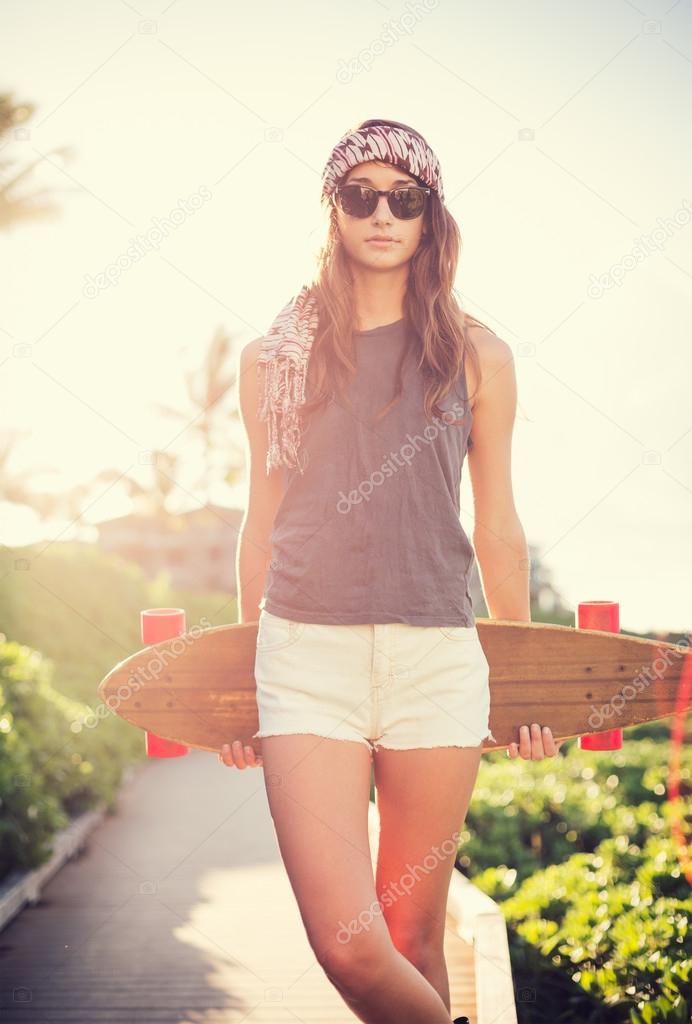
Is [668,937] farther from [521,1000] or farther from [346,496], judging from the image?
[346,496]

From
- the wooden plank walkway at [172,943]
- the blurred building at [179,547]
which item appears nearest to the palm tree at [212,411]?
the blurred building at [179,547]

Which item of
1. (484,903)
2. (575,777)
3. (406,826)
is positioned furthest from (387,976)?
(575,777)

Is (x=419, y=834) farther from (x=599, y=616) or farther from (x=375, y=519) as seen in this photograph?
(x=599, y=616)

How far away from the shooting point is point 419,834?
7.47 feet

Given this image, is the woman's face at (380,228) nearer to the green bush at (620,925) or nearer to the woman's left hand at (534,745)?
the woman's left hand at (534,745)

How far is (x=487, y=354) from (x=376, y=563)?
68 centimetres

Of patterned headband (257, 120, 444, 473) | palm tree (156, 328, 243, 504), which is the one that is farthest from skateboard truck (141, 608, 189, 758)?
palm tree (156, 328, 243, 504)

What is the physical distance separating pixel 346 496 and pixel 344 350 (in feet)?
1.27

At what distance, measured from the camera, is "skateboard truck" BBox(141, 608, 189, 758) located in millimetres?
3152

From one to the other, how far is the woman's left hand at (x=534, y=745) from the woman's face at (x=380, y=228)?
145cm

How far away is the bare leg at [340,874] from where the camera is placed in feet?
6.48

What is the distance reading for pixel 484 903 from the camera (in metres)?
4.14

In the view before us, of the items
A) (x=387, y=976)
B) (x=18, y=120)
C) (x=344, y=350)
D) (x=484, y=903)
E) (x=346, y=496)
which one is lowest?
(x=484, y=903)

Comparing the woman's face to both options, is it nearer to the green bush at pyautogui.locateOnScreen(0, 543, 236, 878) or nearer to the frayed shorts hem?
the frayed shorts hem
